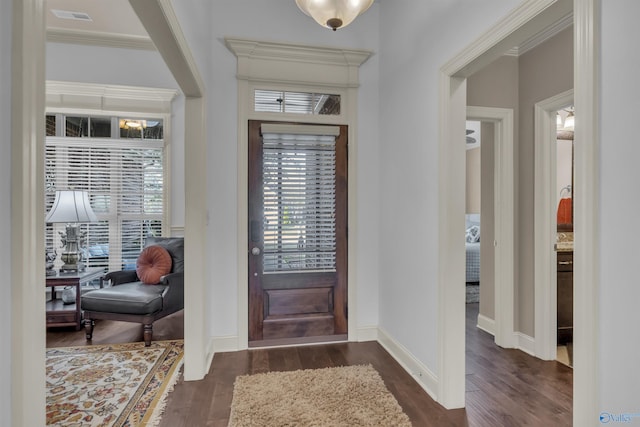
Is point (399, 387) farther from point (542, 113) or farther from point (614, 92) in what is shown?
point (542, 113)

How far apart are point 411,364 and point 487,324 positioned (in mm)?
1417

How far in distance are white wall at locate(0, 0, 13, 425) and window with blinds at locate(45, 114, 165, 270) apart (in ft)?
13.2

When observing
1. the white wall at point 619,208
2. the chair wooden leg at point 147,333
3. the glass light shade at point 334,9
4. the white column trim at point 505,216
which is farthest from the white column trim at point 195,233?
the white column trim at point 505,216

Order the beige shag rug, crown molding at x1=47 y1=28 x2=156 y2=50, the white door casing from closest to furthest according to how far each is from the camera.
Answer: the beige shag rug, the white door casing, crown molding at x1=47 y1=28 x2=156 y2=50

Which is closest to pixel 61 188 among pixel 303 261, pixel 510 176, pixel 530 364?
pixel 303 261

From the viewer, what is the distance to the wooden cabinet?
316 cm

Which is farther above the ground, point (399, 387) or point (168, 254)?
point (168, 254)

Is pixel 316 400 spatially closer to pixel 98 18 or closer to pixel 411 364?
pixel 411 364

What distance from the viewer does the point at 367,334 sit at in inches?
133

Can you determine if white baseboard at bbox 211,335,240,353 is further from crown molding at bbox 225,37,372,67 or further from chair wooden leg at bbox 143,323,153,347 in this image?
crown molding at bbox 225,37,372,67

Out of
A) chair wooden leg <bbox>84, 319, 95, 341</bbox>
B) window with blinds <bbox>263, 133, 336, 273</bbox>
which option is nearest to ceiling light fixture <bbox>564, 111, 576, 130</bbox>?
window with blinds <bbox>263, 133, 336, 273</bbox>

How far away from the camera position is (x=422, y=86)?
2.55 metres

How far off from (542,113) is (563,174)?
3.82 feet

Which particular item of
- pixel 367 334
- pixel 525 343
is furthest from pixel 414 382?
pixel 525 343
